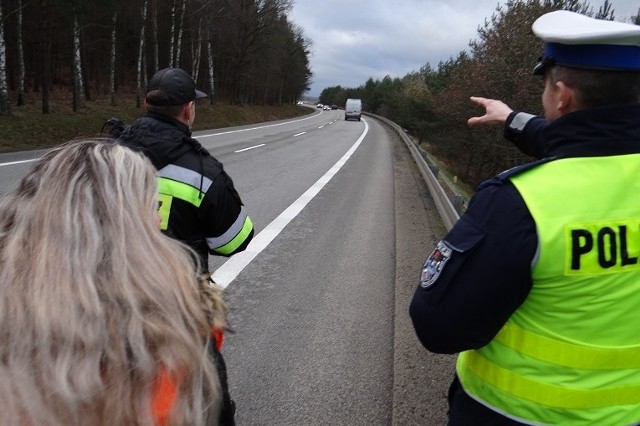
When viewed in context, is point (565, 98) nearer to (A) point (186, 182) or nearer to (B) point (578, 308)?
(B) point (578, 308)

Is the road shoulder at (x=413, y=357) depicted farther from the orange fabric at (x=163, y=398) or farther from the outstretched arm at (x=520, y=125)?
the orange fabric at (x=163, y=398)

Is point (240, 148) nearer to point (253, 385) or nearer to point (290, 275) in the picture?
point (290, 275)

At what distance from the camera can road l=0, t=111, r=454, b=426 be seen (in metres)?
3.18

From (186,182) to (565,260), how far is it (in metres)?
1.79

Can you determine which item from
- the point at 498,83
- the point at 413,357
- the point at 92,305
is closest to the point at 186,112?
the point at 92,305

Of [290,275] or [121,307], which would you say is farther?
[290,275]

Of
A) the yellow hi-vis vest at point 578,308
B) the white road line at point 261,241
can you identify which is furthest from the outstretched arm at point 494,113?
the white road line at point 261,241

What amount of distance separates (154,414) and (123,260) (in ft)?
1.14

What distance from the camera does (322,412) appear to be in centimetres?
307

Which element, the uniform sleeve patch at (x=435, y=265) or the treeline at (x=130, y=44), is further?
the treeline at (x=130, y=44)

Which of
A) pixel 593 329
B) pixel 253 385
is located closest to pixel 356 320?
pixel 253 385

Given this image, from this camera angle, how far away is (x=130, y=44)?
39531 millimetres

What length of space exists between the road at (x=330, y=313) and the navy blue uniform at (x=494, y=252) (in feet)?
5.81

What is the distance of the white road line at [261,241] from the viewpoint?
5246 millimetres
